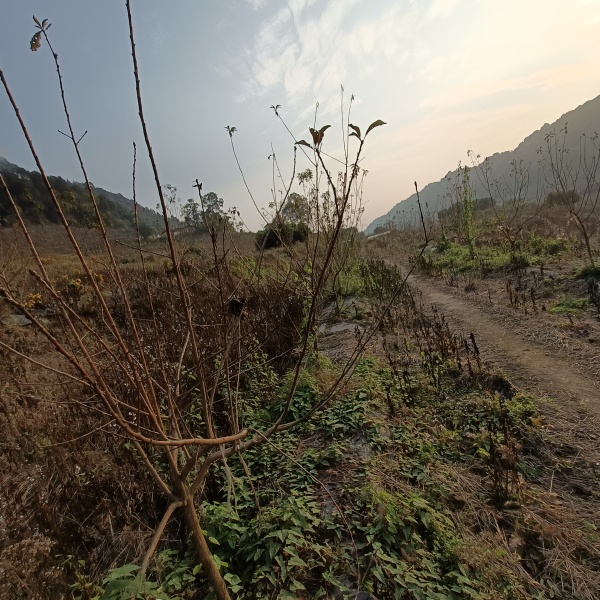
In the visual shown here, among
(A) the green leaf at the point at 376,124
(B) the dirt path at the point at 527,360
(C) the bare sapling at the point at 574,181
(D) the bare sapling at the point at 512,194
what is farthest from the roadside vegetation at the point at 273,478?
(D) the bare sapling at the point at 512,194

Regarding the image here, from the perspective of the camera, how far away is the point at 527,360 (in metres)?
4.14

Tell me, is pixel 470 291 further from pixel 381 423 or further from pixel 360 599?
pixel 360 599

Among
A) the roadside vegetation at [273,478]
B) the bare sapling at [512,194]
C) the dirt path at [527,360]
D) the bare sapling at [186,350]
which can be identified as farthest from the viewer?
the bare sapling at [512,194]

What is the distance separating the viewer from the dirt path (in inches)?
134

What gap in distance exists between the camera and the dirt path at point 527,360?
3416 mm

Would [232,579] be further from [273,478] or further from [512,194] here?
[512,194]

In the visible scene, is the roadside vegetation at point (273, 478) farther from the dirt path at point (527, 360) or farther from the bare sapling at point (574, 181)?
the bare sapling at point (574, 181)

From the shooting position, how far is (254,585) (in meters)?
1.81

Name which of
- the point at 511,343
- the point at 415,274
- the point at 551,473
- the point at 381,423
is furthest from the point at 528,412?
the point at 415,274

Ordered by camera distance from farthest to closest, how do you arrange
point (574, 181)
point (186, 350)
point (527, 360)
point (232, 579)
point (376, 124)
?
point (574, 181) → point (527, 360) → point (186, 350) → point (232, 579) → point (376, 124)

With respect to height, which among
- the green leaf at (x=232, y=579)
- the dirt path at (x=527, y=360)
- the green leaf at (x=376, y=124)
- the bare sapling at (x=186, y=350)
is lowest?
the dirt path at (x=527, y=360)

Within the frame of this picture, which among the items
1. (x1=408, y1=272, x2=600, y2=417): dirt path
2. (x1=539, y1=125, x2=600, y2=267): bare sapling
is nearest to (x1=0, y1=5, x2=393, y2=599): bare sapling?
(x1=408, y1=272, x2=600, y2=417): dirt path

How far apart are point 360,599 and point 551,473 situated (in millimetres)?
1804

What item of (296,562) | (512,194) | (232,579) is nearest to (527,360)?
(296,562)
